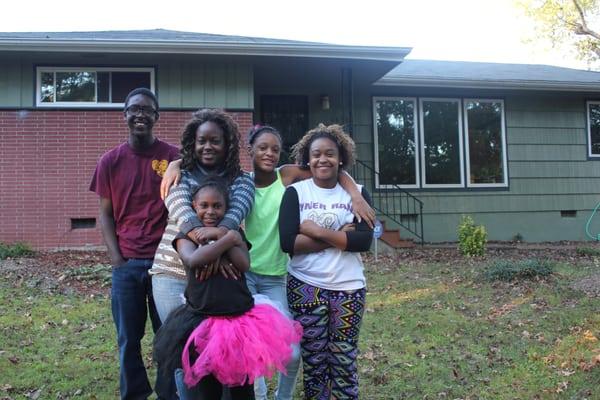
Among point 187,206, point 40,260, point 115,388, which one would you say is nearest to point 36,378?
point 115,388

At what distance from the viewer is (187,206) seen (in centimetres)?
237

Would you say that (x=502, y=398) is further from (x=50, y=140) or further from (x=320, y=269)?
(x=50, y=140)

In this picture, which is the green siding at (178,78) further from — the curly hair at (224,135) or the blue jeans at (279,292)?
the blue jeans at (279,292)

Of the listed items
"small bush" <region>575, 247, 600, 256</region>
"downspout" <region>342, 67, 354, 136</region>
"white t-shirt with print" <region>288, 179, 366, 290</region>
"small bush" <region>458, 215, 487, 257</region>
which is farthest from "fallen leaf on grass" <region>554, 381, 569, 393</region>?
"small bush" <region>575, 247, 600, 256</region>

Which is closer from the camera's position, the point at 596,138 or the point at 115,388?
the point at 115,388

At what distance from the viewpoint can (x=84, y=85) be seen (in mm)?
8922

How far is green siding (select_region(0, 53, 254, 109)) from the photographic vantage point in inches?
344

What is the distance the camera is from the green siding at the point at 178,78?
874 cm

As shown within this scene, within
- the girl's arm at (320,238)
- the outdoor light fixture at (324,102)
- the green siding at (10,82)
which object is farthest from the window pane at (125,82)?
the girl's arm at (320,238)

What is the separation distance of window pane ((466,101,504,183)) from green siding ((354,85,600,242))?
22 cm

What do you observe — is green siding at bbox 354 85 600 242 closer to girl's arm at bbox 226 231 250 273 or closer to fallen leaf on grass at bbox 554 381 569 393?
fallen leaf on grass at bbox 554 381 569 393

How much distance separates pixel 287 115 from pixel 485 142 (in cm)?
445

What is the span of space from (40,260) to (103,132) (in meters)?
2.35

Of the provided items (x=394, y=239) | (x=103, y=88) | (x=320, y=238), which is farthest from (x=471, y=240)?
(x=320, y=238)
